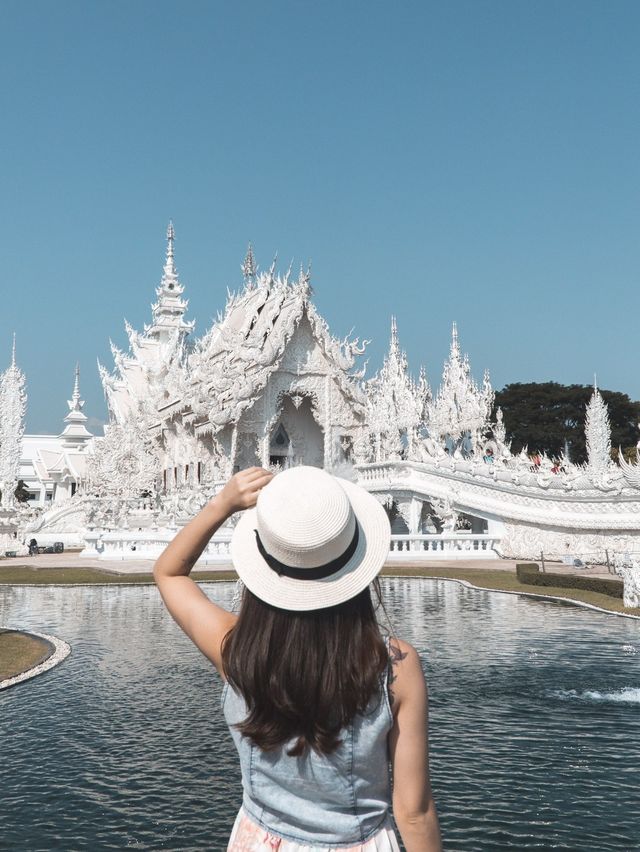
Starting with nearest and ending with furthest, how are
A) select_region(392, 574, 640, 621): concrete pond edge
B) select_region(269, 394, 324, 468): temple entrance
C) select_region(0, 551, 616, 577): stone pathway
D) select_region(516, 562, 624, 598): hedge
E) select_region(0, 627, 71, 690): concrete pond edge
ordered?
select_region(0, 627, 71, 690): concrete pond edge < select_region(392, 574, 640, 621): concrete pond edge < select_region(516, 562, 624, 598): hedge < select_region(0, 551, 616, 577): stone pathway < select_region(269, 394, 324, 468): temple entrance

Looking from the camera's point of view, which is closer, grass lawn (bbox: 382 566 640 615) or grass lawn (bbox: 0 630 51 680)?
grass lawn (bbox: 0 630 51 680)

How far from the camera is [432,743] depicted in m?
6.46

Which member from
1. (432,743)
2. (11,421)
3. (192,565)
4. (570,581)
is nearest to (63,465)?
(11,421)

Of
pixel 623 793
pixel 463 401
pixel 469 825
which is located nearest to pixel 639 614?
pixel 623 793

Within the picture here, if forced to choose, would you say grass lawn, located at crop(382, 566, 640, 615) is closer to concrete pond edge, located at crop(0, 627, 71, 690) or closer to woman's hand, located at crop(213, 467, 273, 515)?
concrete pond edge, located at crop(0, 627, 71, 690)

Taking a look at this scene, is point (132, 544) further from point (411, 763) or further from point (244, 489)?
point (411, 763)

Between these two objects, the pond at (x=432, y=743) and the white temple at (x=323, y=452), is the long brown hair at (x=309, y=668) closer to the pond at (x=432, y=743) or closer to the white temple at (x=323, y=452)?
the pond at (x=432, y=743)

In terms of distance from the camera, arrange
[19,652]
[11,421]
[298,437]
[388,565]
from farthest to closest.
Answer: [11,421]
[298,437]
[388,565]
[19,652]

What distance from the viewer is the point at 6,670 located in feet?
30.0

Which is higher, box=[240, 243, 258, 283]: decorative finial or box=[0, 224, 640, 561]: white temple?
box=[240, 243, 258, 283]: decorative finial

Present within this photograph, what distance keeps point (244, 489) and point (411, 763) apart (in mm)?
776

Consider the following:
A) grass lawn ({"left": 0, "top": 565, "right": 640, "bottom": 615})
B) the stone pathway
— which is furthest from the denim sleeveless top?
the stone pathway

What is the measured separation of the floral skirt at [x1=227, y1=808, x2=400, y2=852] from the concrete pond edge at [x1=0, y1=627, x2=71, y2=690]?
7.21 meters

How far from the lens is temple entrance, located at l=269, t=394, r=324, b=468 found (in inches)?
1423
